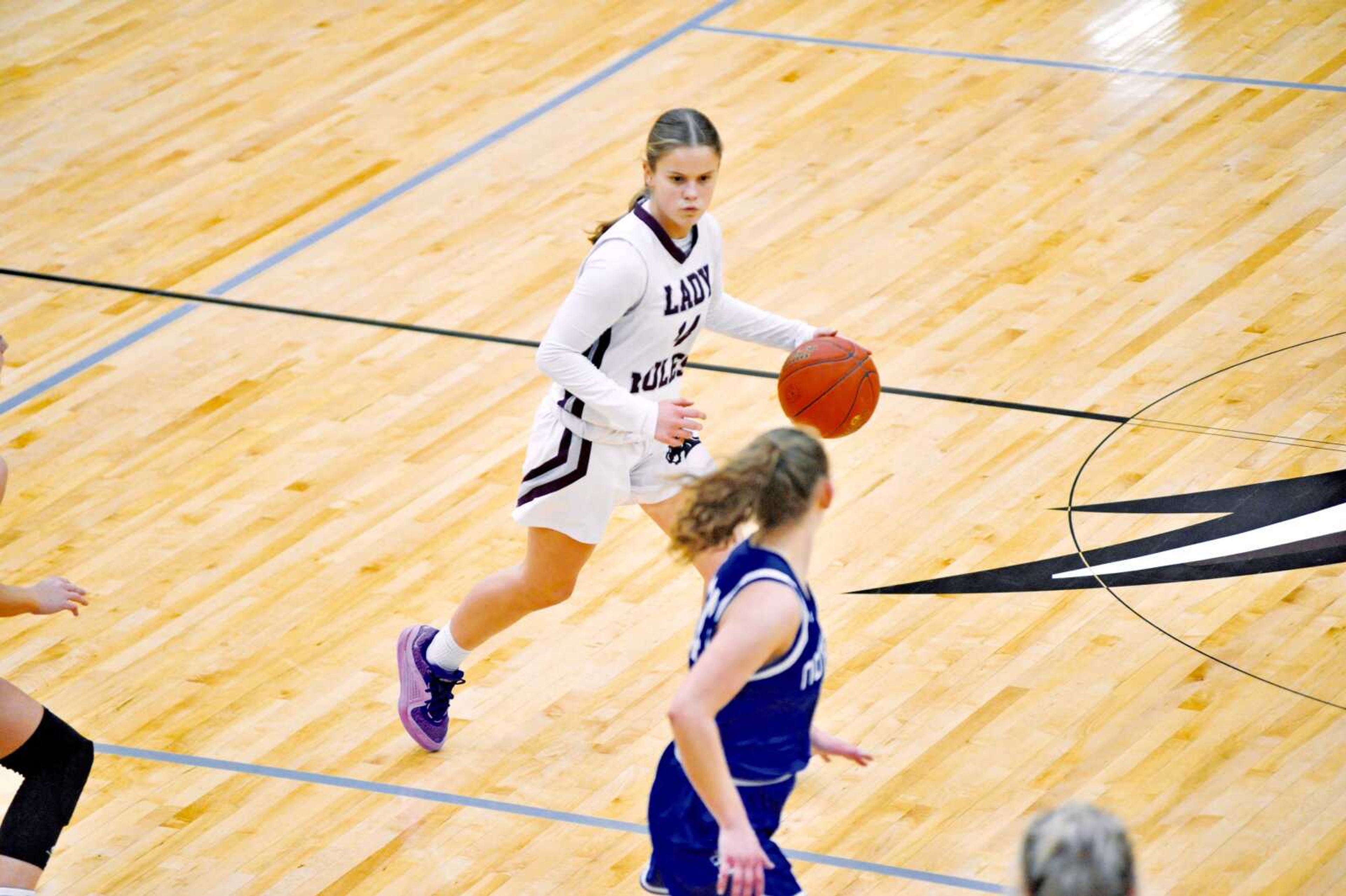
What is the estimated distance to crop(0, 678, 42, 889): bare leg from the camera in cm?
442

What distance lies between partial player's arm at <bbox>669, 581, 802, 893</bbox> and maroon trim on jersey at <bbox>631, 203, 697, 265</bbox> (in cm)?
155

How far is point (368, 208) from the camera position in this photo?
8531 millimetres

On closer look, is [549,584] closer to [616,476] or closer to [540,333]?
[616,476]

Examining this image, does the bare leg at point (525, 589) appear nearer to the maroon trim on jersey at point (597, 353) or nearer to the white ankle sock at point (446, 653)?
the white ankle sock at point (446, 653)

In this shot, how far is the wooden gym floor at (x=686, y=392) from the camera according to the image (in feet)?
16.3

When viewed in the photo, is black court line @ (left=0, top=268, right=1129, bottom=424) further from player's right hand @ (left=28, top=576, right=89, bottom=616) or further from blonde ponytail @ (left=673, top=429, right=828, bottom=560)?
blonde ponytail @ (left=673, top=429, right=828, bottom=560)

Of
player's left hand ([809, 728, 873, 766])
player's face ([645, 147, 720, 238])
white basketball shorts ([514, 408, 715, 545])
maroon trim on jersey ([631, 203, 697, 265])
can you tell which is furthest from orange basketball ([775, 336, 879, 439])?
player's left hand ([809, 728, 873, 766])

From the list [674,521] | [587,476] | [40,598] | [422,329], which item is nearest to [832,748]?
[674,521]

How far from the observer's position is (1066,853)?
2.45 meters

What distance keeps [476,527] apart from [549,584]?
4.25ft

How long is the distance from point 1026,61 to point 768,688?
6.66 metres

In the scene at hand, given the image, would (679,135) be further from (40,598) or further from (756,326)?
(40,598)

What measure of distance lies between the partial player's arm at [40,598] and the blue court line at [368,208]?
2.99m

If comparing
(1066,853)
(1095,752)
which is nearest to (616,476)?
(1095,752)
